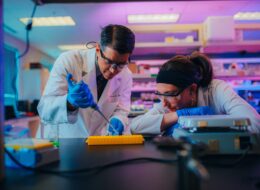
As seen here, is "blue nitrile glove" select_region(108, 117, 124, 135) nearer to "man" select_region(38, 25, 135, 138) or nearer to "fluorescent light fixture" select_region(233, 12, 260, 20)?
"man" select_region(38, 25, 135, 138)

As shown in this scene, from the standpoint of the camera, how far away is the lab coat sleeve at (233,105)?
96cm

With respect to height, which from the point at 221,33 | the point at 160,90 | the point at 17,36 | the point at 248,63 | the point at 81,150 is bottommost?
the point at 81,150

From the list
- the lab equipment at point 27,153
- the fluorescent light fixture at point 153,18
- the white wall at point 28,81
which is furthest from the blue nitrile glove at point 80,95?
the white wall at point 28,81

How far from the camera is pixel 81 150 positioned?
2.65 feet

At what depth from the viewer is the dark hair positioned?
4.23 ft

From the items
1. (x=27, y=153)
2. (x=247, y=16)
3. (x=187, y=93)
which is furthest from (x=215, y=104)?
(x=247, y=16)

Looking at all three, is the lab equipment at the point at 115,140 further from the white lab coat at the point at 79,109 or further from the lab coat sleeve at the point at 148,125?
the white lab coat at the point at 79,109

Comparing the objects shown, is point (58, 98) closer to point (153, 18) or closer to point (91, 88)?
point (91, 88)

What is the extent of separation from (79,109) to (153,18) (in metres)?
2.99

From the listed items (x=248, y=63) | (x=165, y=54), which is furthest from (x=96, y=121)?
(x=248, y=63)

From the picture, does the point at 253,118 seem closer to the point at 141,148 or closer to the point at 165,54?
A: the point at 141,148

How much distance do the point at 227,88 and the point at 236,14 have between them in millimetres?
3226

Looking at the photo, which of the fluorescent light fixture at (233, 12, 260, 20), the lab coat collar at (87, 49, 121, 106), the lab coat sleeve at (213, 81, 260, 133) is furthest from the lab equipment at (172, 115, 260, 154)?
the fluorescent light fixture at (233, 12, 260, 20)

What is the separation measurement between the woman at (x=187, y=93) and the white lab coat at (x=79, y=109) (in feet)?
0.91
